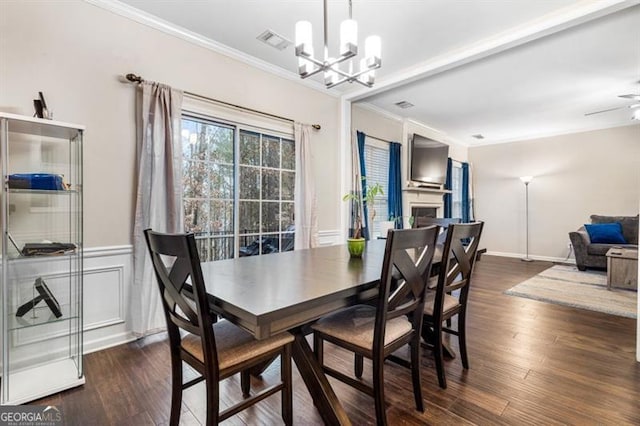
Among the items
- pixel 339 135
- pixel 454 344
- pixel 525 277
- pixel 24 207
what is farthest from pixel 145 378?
pixel 525 277

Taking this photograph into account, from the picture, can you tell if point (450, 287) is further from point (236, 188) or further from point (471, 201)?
point (471, 201)

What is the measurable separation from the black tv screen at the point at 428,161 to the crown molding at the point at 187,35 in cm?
272

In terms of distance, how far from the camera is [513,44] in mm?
2896

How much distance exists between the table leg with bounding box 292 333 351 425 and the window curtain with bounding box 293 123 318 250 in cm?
211

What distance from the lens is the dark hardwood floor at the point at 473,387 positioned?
1630 mm

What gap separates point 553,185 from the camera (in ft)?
21.7

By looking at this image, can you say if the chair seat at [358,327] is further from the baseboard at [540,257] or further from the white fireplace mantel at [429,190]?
the baseboard at [540,257]

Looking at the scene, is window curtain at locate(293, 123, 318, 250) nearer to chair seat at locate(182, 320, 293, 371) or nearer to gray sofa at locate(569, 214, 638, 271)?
chair seat at locate(182, 320, 293, 371)

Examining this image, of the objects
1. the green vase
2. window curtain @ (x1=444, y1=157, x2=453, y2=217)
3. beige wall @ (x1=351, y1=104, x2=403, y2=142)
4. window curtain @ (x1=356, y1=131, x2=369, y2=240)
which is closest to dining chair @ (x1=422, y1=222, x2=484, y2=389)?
the green vase

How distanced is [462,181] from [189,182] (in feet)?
22.1

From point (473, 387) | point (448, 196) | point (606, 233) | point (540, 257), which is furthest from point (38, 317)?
point (540, 257)

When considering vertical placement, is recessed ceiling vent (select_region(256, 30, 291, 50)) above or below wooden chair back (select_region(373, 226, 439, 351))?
above

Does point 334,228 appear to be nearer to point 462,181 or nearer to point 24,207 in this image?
point 24,207

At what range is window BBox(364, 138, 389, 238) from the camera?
503 centimetres
